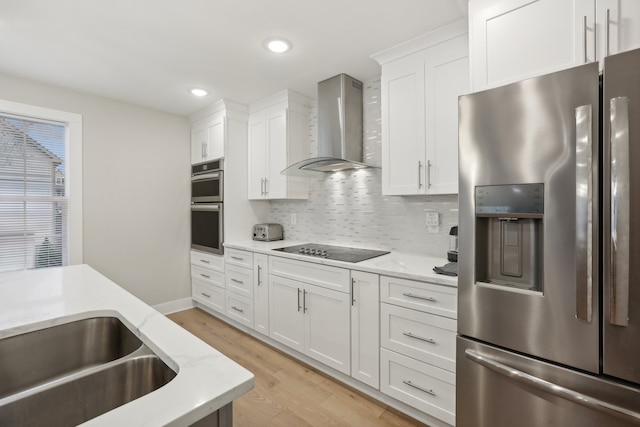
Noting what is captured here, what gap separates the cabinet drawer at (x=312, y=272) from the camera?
2.05m

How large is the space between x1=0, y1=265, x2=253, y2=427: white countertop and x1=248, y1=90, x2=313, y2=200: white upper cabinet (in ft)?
5.79

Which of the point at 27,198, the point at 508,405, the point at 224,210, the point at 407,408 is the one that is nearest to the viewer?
the point at 508,405

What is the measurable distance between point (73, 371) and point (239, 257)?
1918 mm

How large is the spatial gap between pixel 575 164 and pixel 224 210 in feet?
9.47

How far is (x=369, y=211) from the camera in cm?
269

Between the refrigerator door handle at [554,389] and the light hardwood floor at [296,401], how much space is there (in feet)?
2.45

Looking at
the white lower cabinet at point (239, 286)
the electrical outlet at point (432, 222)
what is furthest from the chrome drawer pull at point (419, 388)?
the white lower cabinet at point (239, 286)

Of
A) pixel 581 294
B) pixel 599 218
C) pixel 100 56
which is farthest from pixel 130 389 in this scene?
pixel 100 56

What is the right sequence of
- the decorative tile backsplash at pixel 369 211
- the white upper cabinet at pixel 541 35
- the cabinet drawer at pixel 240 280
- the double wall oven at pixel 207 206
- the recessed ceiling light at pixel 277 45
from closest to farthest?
the white upper cabinet at pixel 541 35 → the recessed ceiling light at pixel 277 45 → the decorative tile backsplash at pixel 369 211 → the cabinet drawer at pixel 240 280 → the double wall oven at pixel 207 206

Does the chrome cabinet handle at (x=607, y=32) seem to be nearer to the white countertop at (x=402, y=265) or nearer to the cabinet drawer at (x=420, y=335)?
the white countertop at (x=402, y=265)

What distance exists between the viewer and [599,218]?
1.02 metres

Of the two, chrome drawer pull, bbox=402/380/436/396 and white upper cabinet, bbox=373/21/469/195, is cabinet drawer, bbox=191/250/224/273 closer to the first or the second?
white upper cabinet, bbox=373/21/469/195

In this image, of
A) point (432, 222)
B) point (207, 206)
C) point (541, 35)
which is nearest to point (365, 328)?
point (432, 222)

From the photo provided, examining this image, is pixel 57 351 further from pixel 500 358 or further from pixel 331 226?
pixel 331 226
